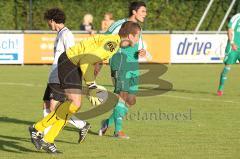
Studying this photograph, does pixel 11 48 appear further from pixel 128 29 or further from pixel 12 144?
pixel 128 29

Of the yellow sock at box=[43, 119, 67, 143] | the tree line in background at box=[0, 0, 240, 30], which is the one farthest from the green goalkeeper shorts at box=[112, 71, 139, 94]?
the tree line in background at box=[0, 0, 240, 30]

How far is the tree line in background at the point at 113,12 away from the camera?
33.5 metres

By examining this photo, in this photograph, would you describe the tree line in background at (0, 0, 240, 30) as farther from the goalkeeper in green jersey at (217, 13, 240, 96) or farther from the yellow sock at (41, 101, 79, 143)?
the yellow sock at (41, 101, 79, 143)

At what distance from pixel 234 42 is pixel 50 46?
32.5ft

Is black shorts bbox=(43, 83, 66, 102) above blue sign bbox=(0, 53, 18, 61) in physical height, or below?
above

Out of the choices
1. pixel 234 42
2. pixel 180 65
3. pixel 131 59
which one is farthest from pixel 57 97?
pixel 180 65

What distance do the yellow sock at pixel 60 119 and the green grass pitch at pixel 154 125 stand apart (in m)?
0.27

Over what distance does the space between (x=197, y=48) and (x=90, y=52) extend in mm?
18632

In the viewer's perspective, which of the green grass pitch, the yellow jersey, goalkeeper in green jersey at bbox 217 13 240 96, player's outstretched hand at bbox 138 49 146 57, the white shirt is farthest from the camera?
goalkeeper in green jersey at bbox 217 13 240 96

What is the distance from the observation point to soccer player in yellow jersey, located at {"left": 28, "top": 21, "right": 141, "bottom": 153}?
10.5 metres

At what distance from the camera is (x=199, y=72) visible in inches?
1021

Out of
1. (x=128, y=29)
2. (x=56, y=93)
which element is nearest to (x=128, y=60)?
(x=56, y=93)

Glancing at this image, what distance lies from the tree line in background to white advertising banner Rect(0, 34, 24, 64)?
6099mm

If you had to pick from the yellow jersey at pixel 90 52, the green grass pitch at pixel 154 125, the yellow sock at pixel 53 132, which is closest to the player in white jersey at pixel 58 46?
the green grass pitch at pixel 154 125
